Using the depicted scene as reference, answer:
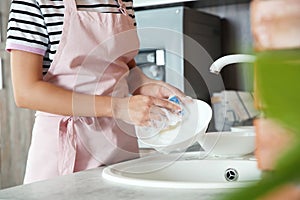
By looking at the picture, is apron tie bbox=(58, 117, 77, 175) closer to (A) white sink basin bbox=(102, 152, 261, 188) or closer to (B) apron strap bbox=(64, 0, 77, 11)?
(A) white sink basin bbox=(102, 152, 261, 188)

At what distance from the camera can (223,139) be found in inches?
43.9

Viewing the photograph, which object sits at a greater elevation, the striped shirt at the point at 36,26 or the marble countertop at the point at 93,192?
the striped shirt at the point at 36,26

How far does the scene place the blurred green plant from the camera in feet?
0.29

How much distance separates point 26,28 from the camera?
3.62 feet

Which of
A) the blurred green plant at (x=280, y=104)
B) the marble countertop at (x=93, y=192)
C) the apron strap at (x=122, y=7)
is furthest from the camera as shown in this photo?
the apron strap at (x=122, y=7)

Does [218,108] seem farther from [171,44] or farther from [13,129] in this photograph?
[13,129]

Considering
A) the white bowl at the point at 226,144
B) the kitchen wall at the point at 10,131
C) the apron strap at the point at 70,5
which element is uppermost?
the apron strap at the point at 70,5

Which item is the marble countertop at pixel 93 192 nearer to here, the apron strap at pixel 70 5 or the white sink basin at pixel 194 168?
the white sink basin at pixel 194 168

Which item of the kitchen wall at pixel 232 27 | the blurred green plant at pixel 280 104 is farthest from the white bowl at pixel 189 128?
the kitchen wall at pixel 232 27

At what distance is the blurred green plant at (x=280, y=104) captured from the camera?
9cm

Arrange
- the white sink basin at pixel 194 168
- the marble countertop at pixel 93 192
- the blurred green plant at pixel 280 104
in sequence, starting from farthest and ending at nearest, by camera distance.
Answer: the white sink basin at pixel 194 168 < the marble countertop at pixel 93 192 < the blurred green plant at pixel 280 104

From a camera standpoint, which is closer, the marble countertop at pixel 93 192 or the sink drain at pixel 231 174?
the marble countertop at pixel 93 192

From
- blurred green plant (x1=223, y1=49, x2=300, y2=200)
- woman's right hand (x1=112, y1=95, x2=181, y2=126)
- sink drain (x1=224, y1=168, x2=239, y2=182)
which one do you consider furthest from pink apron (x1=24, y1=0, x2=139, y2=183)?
blurred green plant (x1=223, y1=49, x2=300, y2=200)

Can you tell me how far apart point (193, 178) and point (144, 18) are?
1.49 m
